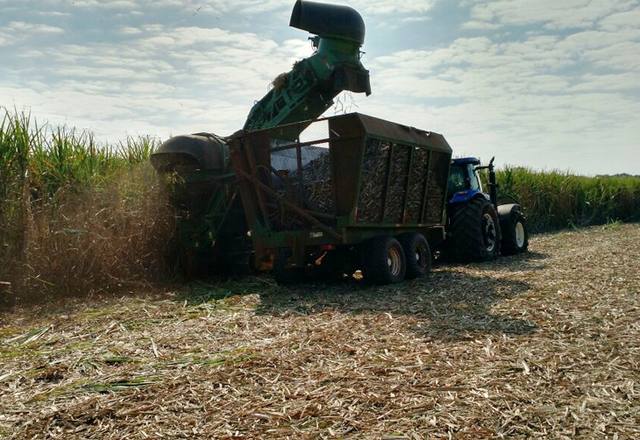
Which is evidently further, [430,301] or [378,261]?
[378,261]

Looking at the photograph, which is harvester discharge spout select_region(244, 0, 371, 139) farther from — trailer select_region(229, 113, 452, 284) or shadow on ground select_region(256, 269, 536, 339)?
shadow on ground select_region(256, 269, 536, 339)

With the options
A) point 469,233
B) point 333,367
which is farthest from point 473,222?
point 333,367

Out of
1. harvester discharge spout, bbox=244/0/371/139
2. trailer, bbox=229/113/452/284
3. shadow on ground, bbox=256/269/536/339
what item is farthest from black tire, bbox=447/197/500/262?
harvester discharge spout, bbox=244/0/371/139

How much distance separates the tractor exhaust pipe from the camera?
8.34m

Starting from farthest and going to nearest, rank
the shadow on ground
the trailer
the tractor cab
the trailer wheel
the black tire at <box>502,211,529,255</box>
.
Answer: the black tire at <box>502,211,529,255</box>, the tractor cab, the trailer wheel, the trailer, the shadow on ground

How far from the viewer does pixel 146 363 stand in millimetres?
4309

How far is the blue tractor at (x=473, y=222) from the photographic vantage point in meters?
10.7

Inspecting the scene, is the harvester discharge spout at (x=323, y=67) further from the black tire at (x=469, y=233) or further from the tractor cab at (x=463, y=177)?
the tractor cab at (x=463, y=177)

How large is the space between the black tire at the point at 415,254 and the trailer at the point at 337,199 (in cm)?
2

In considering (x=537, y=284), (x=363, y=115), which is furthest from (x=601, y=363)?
(x=363, y=115)

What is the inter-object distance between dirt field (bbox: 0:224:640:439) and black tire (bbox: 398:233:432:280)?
1377mm

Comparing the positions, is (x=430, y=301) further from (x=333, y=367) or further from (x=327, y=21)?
(x=327, y=21)

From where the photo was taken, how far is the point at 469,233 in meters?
10.7

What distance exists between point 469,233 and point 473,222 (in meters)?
0.20
